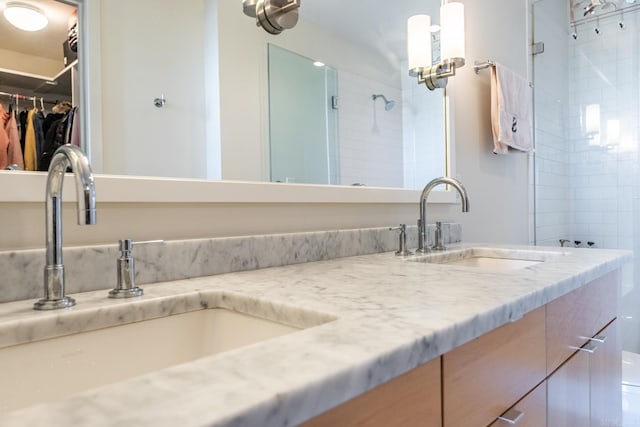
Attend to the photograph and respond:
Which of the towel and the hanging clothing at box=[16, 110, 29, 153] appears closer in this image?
the hanging clothing at box=[16, 110, 29, 153]

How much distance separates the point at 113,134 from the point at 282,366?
667 millimetres

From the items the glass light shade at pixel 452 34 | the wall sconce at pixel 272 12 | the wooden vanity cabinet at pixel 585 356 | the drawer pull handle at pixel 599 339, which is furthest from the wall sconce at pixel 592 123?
the wall sconce at pixel 272 12

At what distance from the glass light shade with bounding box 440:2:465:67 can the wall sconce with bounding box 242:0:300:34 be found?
28.6 inches

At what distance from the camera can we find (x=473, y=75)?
6.33 ft

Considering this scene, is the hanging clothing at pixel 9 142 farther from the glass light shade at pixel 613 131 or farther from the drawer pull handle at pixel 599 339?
the glass light shade at pixel 613 131

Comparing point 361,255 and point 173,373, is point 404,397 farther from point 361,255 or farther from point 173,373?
point 361,255


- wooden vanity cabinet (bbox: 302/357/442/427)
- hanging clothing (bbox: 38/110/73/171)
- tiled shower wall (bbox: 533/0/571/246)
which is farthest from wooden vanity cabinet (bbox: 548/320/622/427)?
tiled shower wall (bbox: 533/0/571/246)

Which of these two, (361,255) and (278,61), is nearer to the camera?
(278,61)

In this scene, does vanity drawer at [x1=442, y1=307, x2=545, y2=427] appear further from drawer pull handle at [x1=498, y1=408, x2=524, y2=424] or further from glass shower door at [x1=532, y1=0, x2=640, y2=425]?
glass shower door at [x1=532, y1=0, x2=640, y2=425]

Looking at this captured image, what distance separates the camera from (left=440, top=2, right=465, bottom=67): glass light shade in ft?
5.46

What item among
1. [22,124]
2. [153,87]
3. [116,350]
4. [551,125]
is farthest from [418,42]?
[551,125]

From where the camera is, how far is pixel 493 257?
Result: 1469 millimetres

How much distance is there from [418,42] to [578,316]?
1.15m

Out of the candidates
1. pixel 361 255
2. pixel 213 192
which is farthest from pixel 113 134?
pixel 361 255
